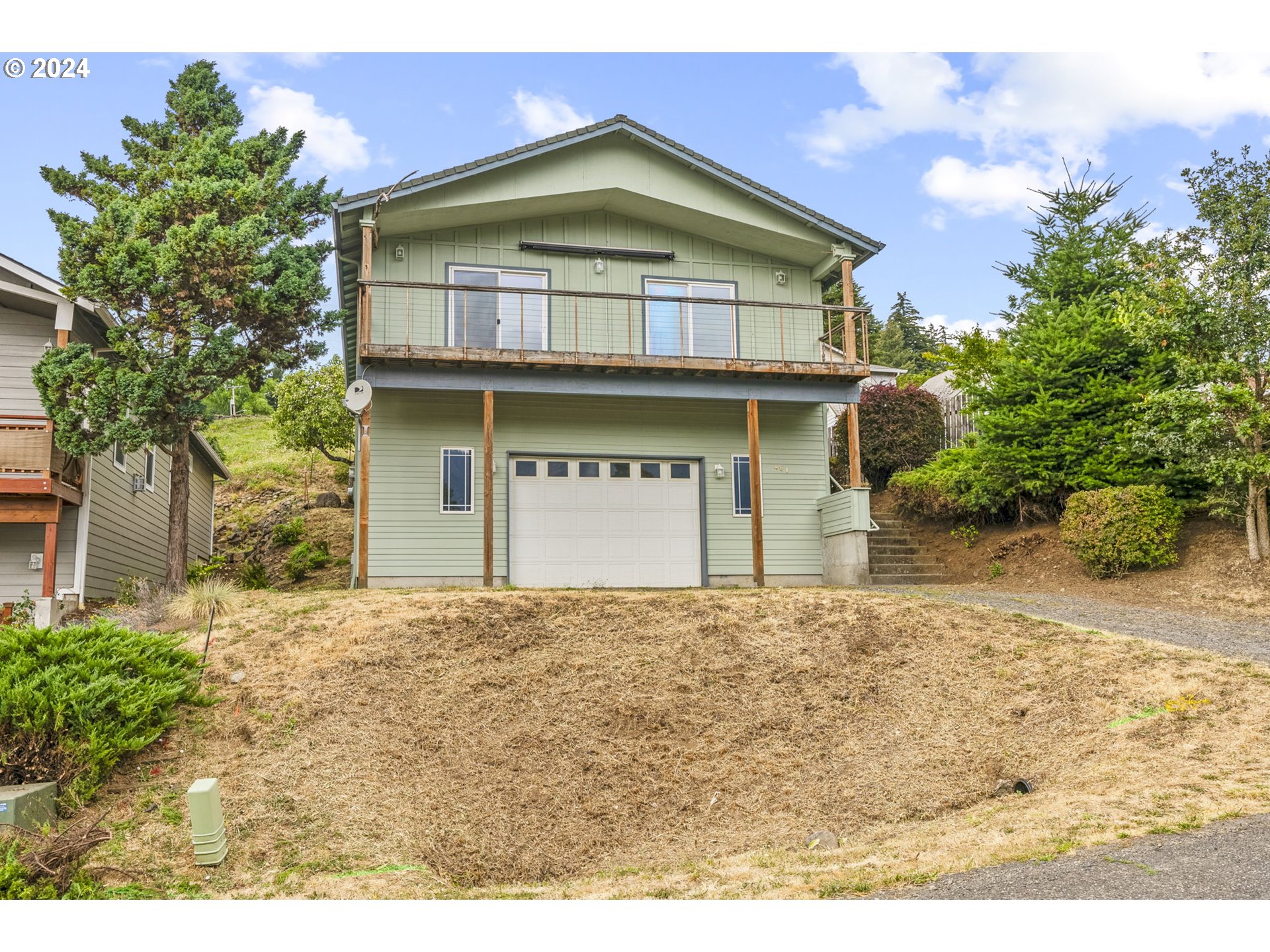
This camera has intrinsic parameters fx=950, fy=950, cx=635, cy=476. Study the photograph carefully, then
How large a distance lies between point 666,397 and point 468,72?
6.43m

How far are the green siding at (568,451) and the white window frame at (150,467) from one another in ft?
19.3

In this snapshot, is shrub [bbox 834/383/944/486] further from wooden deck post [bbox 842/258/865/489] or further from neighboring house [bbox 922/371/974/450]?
wooden deck post [bbox 842/258/865/489]

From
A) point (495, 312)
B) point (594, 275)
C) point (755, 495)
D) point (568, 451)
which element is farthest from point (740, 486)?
point (495, 312)

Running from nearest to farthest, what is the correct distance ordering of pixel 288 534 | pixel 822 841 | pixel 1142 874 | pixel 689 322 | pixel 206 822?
pixel 1142 874
pixel 206 822
pixel 822 841
pixel 689 322
pixel 288 534

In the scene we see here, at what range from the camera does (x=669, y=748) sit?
8164 mm

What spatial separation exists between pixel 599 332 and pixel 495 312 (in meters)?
1.76

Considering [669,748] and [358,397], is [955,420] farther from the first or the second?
[669,748]

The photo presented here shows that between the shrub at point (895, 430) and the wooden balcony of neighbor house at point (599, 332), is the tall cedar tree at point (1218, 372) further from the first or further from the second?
the shrub at point (895, 430)

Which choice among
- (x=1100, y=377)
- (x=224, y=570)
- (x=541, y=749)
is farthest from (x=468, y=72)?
(x=224, y=570)

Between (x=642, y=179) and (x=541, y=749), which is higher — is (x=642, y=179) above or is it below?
above

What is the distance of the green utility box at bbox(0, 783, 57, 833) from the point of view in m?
5.94
